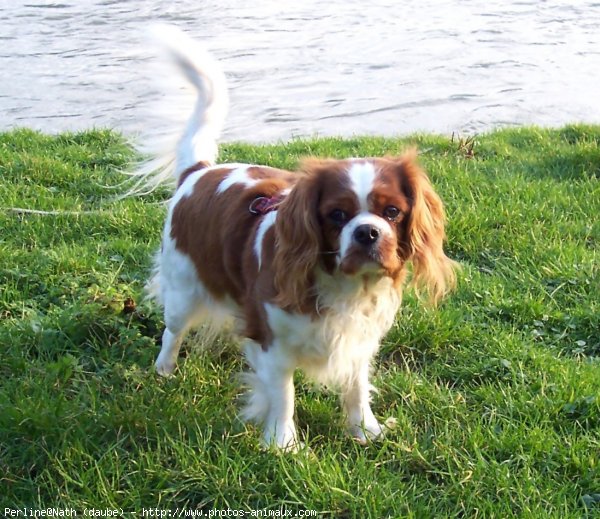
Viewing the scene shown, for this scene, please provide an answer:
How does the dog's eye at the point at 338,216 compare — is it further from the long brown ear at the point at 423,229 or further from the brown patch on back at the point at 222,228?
the brown patch on back at the point at 222,228

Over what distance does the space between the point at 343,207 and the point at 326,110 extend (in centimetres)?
599

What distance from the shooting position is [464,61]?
10.1 meters

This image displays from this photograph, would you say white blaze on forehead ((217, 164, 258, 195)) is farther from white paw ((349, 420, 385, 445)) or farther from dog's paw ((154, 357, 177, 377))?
white paw ((349, 420, 385, 445))

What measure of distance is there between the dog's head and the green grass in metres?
0.67

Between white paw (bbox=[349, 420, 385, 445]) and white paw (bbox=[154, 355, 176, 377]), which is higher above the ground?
white paw (bbox=[349, 420, 385, 445])

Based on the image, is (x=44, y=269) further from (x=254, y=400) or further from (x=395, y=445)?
(x=395, y=445)

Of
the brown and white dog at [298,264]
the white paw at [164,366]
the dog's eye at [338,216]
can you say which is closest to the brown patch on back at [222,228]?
the brown and white dog at [298,264]

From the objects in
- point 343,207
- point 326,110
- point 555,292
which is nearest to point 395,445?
point 343,207

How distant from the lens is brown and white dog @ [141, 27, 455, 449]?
262 cm

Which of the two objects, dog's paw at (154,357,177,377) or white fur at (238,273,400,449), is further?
dog's paw at (154,357,177,377)

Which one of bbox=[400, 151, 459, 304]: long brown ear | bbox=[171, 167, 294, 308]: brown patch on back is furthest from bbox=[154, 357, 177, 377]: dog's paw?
bbox=[400, 151, 459, 304]: long brown ear

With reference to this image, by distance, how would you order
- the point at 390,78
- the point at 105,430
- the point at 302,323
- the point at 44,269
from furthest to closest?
the point at 390,78
the point at 44,269
the point at 105,430
the point at 302,323

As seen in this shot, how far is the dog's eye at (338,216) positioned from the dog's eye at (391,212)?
0.13 metres

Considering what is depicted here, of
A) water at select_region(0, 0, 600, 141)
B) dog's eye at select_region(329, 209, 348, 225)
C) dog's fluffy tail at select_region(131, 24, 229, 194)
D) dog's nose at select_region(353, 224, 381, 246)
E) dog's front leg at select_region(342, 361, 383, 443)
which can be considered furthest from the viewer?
water at select_region(0, 0, 600, 141)
